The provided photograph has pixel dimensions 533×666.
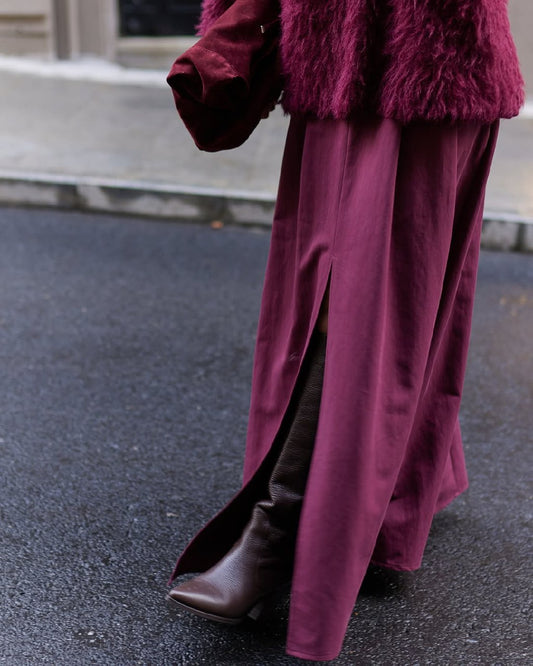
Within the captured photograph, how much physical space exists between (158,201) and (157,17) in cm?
520

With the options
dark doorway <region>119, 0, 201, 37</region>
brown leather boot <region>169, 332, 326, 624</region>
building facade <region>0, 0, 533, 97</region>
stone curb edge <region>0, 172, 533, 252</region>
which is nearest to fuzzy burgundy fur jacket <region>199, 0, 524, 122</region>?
brown leather boot <region>169, 332, 326, 624</region>

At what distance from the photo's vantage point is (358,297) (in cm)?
169

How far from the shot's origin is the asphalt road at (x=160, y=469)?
198cm

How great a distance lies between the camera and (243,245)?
17.2 feet

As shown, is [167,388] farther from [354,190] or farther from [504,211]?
[504,211]

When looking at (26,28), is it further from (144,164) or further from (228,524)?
(228,524)

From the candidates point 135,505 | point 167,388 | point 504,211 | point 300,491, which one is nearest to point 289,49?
point 300,491

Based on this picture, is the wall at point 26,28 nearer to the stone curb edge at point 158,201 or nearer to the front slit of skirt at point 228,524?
the stone curb edge at point 158,201

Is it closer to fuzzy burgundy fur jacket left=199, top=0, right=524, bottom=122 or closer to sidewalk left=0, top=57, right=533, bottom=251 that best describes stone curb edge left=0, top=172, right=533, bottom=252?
sidewalk left=0, top=57, right=533, bottom=251

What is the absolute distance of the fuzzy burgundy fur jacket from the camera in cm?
161

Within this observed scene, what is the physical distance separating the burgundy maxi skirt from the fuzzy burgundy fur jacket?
6 centimetres

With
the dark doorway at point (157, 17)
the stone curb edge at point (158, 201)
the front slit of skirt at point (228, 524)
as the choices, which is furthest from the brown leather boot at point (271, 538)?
the dark doorway at point (157, 17)

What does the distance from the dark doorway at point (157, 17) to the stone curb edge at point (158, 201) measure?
15.7 feet

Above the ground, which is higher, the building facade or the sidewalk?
the building facade
